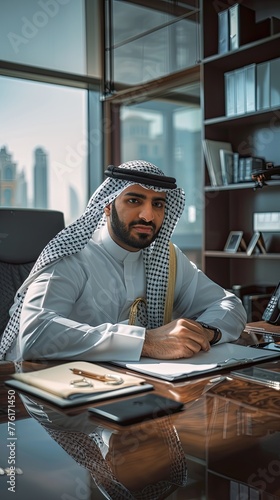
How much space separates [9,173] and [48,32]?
3.93 feet

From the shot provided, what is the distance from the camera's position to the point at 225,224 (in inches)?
152

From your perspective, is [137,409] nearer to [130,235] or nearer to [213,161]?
[130,235]

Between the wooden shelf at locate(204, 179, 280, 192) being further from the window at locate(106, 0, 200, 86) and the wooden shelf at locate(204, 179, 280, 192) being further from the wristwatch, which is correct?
the wristwatch

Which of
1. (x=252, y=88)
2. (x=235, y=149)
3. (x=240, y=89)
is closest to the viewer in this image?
(x=252, y=88)

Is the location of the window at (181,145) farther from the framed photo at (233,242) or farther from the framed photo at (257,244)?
the framed photo at (257,244)

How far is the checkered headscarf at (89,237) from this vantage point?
1.78m

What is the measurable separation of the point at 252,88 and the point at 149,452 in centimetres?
301

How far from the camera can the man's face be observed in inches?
75.3

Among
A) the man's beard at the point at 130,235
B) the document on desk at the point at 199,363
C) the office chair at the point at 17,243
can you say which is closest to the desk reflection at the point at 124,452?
the document on desk at the point at 199,363

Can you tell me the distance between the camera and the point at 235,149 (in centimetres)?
387

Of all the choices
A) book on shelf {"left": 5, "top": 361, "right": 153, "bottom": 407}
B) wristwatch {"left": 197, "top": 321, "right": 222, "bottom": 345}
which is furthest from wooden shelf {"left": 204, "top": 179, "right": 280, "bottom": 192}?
book on shelf {"left": 5, "top": 361, "right": 153, "bottom": 407}

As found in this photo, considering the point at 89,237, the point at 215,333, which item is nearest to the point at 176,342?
the point at 215,333

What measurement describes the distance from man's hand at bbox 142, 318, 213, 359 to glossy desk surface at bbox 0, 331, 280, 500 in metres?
0.28

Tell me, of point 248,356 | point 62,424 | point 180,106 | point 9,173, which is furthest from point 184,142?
point 62,424
